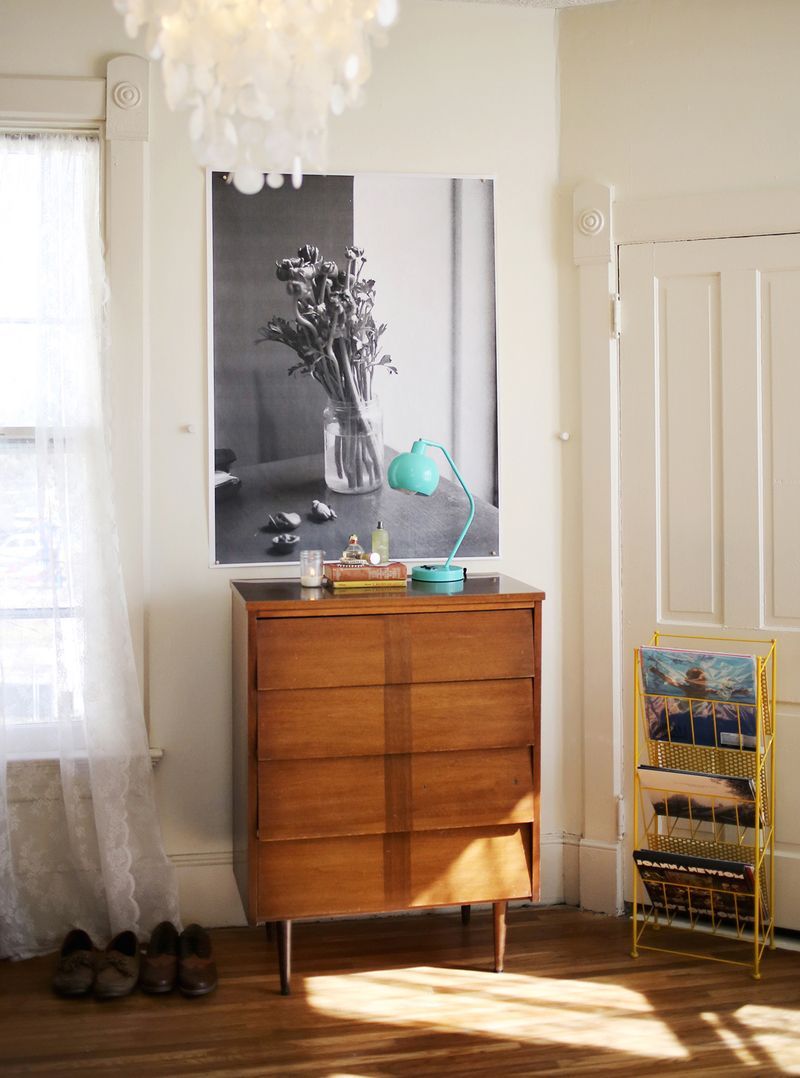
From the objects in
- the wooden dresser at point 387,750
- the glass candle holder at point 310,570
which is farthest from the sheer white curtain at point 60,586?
the glass candle holder at point 310,570

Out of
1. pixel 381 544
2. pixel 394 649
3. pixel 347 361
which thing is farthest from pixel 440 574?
pixel 347 361

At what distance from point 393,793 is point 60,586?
1211mm

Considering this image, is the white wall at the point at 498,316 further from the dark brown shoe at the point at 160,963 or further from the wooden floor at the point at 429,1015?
the wooden floor at the point at 429,1015

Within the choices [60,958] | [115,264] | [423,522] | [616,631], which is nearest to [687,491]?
[616,631]

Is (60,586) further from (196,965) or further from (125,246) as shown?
(196,965)

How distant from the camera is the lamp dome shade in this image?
9.33 ft

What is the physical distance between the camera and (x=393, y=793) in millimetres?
2711

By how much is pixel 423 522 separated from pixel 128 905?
1.49 m

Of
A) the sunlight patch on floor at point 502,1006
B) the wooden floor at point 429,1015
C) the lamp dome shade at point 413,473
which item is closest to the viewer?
the wooden floor at point 429,1015

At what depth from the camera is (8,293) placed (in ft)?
10.1

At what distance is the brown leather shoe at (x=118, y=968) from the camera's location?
2697mm

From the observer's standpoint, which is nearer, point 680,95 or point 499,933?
point 499,933

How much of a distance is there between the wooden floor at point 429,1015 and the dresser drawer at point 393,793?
0.47 metres

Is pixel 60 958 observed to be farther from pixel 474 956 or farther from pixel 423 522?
pixel 423 522
